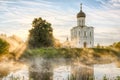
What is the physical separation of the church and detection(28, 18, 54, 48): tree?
42.7ft

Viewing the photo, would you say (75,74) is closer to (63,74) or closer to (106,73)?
(63,74)

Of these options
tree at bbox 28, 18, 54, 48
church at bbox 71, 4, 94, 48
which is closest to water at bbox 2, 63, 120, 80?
tree at bbox 28, 18, 54, 48

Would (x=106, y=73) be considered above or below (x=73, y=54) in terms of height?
below

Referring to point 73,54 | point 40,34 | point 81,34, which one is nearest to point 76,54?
point 73,54

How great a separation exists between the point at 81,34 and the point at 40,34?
63.5 feet

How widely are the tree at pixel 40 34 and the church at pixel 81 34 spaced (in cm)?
1301

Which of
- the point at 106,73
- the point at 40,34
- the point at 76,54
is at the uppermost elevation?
the point at 40,34

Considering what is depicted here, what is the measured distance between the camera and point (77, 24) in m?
84.4

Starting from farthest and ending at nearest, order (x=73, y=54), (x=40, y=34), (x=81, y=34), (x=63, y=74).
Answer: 1. (x=81, y=34)
2. (x=40, y=34)
3. (x=73, y=54)
4. (x=63, y=74)

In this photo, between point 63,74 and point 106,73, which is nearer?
point 63,74

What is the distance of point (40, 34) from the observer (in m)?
68.1

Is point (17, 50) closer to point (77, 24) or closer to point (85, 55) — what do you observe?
point (85, 55)

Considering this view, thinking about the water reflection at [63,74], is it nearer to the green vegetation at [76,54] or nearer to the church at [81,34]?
the green vegetation at [76,54]

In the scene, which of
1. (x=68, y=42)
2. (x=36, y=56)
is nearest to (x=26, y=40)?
(x=36, y=56)
